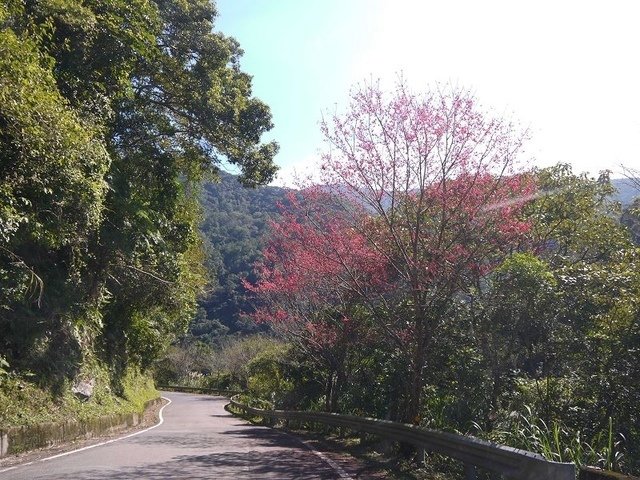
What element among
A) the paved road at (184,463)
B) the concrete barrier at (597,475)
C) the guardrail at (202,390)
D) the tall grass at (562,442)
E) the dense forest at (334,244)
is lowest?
the guardrail at (202,390)

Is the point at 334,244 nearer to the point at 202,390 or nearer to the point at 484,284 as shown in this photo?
the point at 484,284

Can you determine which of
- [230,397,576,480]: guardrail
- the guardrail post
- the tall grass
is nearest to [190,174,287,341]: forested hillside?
[230,397,576,480]: guardrail

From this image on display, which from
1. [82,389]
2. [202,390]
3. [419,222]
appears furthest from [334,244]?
[202,390]

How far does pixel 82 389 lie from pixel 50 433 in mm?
5295

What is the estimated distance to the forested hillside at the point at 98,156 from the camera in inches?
407

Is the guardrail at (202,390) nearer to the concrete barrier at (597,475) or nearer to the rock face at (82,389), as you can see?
the rock face at (82,389)

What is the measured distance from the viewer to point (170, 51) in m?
18.2

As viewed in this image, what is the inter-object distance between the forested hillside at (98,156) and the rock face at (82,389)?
0.17 meters

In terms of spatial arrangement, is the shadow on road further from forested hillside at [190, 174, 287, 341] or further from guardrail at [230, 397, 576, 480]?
forested hillside at [190, 174, 287, 341]

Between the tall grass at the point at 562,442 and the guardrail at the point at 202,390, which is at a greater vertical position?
the tall grass at the point at 562,442

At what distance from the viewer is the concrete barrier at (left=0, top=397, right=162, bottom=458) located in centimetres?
1179

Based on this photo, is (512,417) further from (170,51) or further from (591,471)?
(170,51)

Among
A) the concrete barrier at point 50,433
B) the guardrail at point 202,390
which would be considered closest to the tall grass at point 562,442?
the concrete barrier at point 50,433

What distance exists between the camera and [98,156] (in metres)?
12.0
